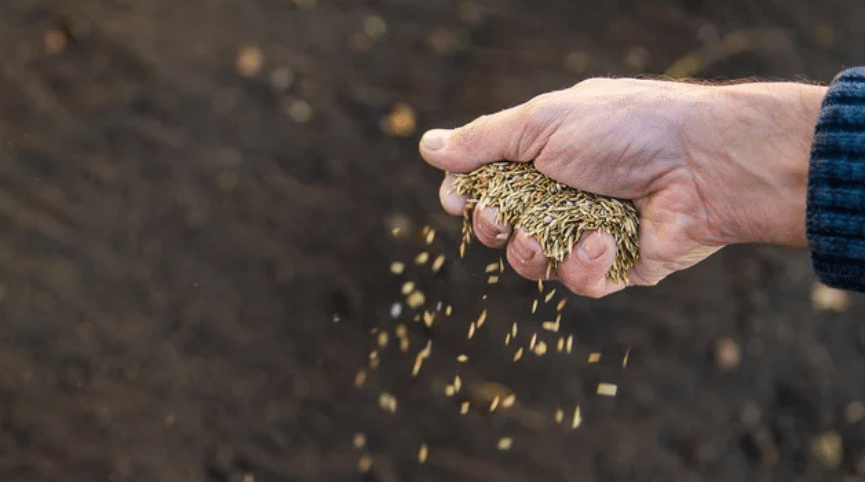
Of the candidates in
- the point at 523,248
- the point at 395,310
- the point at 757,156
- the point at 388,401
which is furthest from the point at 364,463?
the point at 757,156

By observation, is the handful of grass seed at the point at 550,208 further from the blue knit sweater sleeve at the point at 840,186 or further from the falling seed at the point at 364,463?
the falling seed at the point at 364,463

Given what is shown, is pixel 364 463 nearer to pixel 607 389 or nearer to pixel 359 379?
pixel 359 379

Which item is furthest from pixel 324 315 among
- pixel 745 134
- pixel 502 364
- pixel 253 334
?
pixel 745 134

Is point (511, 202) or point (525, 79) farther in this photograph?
point (525, 79)

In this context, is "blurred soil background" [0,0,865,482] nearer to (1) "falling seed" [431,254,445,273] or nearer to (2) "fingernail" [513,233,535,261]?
(1) "falling seed" [431,254,445,273]

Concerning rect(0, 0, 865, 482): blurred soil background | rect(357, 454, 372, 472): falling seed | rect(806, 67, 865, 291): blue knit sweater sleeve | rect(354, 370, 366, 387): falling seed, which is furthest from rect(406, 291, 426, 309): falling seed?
rect(806, 67, 865, 291): blue knit sweater sleeve

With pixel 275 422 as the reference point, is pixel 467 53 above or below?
above

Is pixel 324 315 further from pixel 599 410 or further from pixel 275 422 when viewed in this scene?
pixel 599 410

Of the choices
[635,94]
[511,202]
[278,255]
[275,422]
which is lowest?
[275,422]
